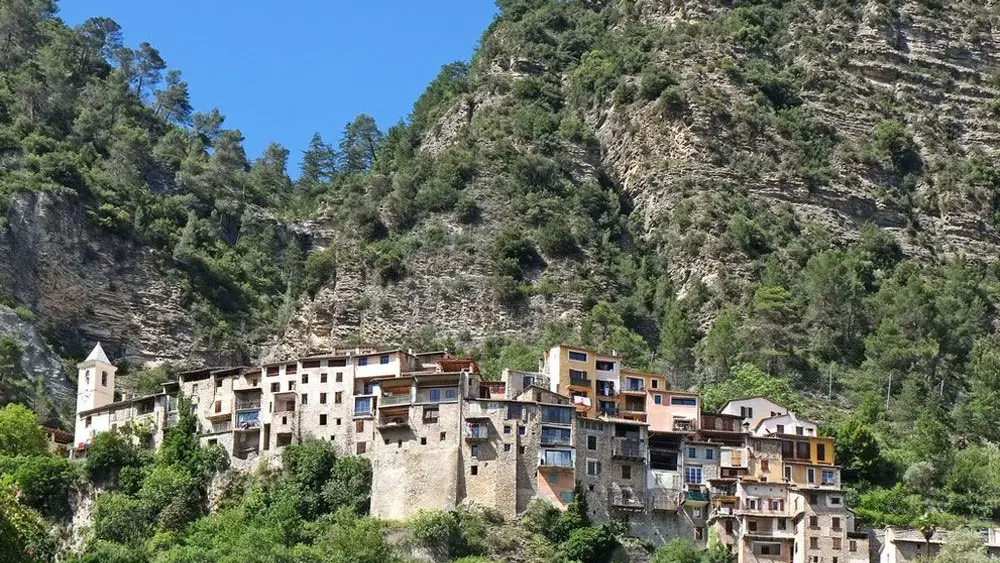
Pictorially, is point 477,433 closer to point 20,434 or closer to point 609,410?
point 609,410

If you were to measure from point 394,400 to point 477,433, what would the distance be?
4.85 meters

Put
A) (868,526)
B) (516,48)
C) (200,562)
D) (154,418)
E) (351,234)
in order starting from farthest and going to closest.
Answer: (516,48) < (351,234) < (154,418) < (868,526) < (200,562)

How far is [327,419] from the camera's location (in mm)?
85750

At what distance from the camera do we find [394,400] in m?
83.8

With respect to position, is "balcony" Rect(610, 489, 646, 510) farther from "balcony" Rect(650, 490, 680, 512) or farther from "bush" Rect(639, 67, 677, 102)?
"bush" Rect(639, 67, 677, 102)

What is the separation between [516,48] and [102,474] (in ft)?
195

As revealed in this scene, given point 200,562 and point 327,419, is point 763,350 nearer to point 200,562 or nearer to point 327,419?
point 327,419

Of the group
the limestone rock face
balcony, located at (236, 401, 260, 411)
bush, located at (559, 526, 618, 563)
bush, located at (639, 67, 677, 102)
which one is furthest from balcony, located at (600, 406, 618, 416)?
bush, located at (639, 67, 677, 102)

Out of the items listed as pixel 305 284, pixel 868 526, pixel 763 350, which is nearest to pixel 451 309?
pixel 305 284

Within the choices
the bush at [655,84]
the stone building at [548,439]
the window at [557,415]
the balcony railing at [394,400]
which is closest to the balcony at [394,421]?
the stone building at [548,439]

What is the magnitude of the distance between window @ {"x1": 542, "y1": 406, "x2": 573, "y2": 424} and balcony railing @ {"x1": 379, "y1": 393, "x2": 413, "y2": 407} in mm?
5929

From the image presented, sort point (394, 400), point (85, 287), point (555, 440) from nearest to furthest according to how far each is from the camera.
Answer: point (555, 440)
point (394, 400)
point (85, 287)

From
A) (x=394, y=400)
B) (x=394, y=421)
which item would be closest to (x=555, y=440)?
(x=394, y=421)

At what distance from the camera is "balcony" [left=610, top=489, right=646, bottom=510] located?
81188 millimetres
